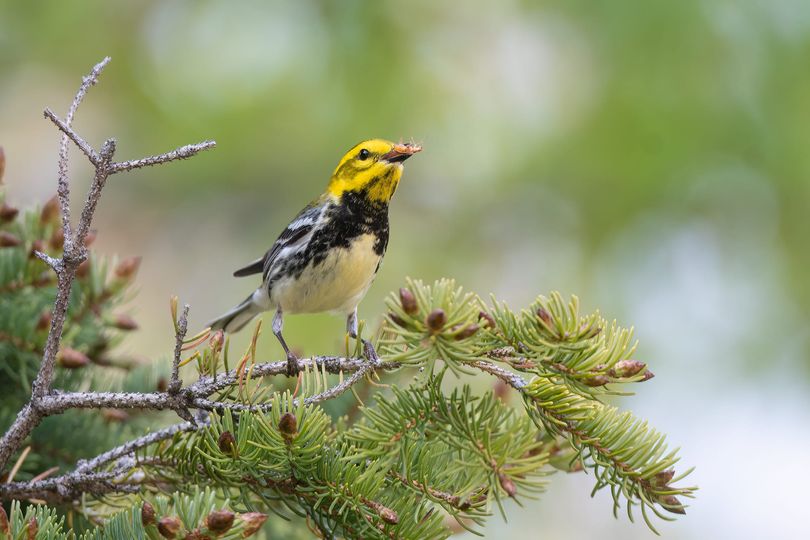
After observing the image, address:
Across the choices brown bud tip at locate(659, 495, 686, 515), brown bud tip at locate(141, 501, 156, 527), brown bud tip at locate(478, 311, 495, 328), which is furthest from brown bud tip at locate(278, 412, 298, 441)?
brown bud tip at locate(659, 495, 686, 515)

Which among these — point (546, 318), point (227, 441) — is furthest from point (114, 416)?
point (546, 318)

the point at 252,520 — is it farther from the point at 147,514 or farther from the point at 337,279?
the point at 337,279

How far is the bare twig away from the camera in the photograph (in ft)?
4.12

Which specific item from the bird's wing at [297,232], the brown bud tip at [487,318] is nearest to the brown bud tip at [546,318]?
the brown bud tip at [487,318]

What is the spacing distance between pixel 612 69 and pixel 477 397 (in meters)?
4.01

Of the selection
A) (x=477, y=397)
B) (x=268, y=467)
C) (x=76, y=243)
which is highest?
(x=76, y=243)

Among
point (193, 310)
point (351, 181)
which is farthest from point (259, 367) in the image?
point (193, 310)

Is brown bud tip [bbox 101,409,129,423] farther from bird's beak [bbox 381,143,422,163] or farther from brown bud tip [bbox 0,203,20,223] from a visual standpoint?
bird's beak [bbox 381,143,422,163]

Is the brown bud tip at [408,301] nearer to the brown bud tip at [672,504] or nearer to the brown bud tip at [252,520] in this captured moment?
the brown bud tip at [252,520]

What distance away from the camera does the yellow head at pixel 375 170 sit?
2.84 m

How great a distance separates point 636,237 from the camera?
5066 mm

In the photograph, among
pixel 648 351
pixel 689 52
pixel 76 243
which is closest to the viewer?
pixel 76 243

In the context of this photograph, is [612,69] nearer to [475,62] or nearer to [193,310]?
[475,62]

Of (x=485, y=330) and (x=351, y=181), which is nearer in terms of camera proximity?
(x=485, y=330)
